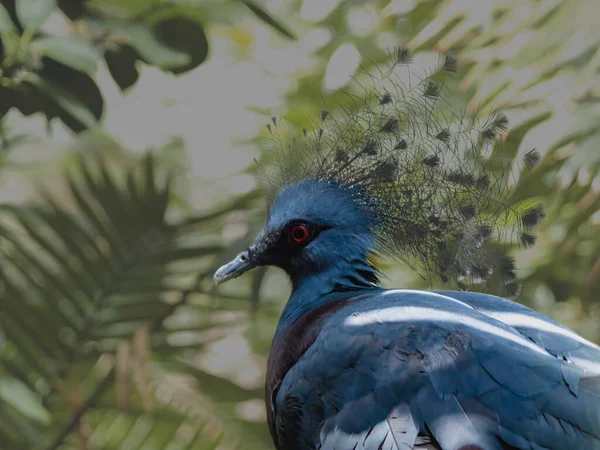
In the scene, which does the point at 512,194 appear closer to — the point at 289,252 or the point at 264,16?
the point at 289,252

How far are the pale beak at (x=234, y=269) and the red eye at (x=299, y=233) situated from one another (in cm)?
12

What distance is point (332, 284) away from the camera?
1.69m

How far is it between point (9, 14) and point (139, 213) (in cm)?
114

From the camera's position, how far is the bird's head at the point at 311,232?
1.71m

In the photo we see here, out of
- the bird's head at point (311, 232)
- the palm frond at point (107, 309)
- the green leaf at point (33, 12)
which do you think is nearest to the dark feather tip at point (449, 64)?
the bird's head at point (311, 232)

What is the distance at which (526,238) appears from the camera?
161cm

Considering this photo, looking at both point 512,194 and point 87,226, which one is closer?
point 512,194

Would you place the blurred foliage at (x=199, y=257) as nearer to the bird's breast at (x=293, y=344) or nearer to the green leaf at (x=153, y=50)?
the green leaf at (x=153, y=50)

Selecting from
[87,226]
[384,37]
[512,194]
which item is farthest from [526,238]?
[87,226]

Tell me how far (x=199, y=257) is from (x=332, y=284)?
1.04m

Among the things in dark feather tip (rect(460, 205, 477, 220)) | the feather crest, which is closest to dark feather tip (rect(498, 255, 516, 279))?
the feather crest

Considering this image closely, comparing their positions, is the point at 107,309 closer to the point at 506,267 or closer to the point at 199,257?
the point at 199,257

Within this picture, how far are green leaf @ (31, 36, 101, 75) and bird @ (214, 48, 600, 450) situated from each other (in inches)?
16.9

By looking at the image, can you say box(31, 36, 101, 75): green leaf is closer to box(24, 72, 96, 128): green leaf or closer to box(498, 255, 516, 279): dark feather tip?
box(24, 72, 96, 128): green leaf
